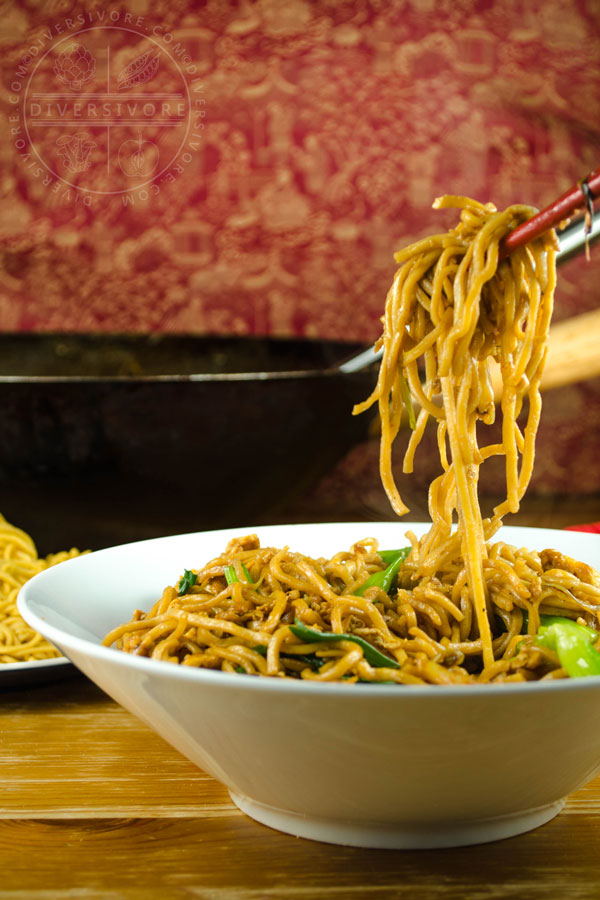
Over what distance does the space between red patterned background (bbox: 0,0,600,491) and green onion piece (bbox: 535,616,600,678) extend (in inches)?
137

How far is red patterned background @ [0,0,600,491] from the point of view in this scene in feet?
13.5

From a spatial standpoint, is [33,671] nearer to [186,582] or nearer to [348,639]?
[186,582]

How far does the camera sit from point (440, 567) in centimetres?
100

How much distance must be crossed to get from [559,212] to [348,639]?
409mm

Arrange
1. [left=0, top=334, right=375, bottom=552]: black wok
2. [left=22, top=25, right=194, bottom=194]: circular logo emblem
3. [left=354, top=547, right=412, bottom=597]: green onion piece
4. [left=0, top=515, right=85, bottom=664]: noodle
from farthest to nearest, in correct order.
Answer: [left=22, top=25, right=194, bottom=194]: circular logo emblem
[left=0, top=334, right=375, bottom=552]: black wok
[left=0, top=515, right=85, bottom=664]: noodle
[left=354, top=547, right=412, bottom=597]: green onion piece

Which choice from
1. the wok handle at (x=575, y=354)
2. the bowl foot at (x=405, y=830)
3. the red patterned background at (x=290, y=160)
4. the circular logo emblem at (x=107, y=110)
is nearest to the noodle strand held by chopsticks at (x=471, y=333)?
the bowl foot at (x=405, y=830)

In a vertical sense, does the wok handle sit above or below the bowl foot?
above

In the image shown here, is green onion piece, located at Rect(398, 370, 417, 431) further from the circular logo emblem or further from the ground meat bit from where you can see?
the circular logo emblem

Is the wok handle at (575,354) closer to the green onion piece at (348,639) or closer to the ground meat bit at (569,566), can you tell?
the ground meat bit at (569,566)

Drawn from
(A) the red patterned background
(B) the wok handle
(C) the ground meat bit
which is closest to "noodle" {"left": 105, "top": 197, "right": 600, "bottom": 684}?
(C) the ground meat bit

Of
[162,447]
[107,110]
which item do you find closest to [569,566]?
[162,447]

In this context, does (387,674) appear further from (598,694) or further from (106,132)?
(106,132)

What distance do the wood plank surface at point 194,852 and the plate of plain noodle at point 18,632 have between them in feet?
0.45

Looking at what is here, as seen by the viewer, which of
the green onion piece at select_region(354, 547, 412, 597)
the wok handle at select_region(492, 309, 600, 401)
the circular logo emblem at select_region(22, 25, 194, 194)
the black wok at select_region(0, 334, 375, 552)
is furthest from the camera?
the circular logo emblem at select_region(22, 25, 194, 194)
